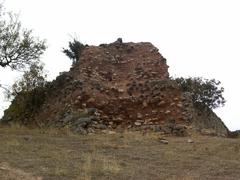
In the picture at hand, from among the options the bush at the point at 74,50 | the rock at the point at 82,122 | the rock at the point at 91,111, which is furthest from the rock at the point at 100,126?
the bush at the point at 74,50

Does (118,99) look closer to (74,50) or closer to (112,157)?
(74,50)

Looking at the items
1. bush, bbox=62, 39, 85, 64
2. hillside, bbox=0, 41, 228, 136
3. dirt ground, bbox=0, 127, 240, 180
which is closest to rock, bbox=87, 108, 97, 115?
hillside, bbox=0, 41, 228, 136

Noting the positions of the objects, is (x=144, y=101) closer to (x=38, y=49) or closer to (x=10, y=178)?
(x=38, y=49)

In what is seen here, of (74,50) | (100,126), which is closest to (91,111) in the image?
(100,126)

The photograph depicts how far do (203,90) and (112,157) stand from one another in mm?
14887

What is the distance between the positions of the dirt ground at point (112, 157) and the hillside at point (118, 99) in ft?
7.37

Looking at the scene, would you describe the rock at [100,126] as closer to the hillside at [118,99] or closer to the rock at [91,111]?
the hillside at [118,99]

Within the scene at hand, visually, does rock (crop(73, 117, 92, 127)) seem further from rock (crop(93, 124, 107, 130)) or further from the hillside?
rock (crop(93, 124, 107, 130))

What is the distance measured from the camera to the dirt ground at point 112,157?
33.6ft

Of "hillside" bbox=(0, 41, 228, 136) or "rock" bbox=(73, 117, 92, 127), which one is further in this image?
"hillside" bbox=(0, 41, 228, 136)

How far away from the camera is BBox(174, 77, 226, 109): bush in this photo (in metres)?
26.2

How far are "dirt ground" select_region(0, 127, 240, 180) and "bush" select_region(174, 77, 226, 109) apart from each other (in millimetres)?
8728

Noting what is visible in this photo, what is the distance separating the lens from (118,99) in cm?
2114

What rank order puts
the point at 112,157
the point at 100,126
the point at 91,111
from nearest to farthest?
the point at 112,157 < the point at 100,126 < the point at 91,111
